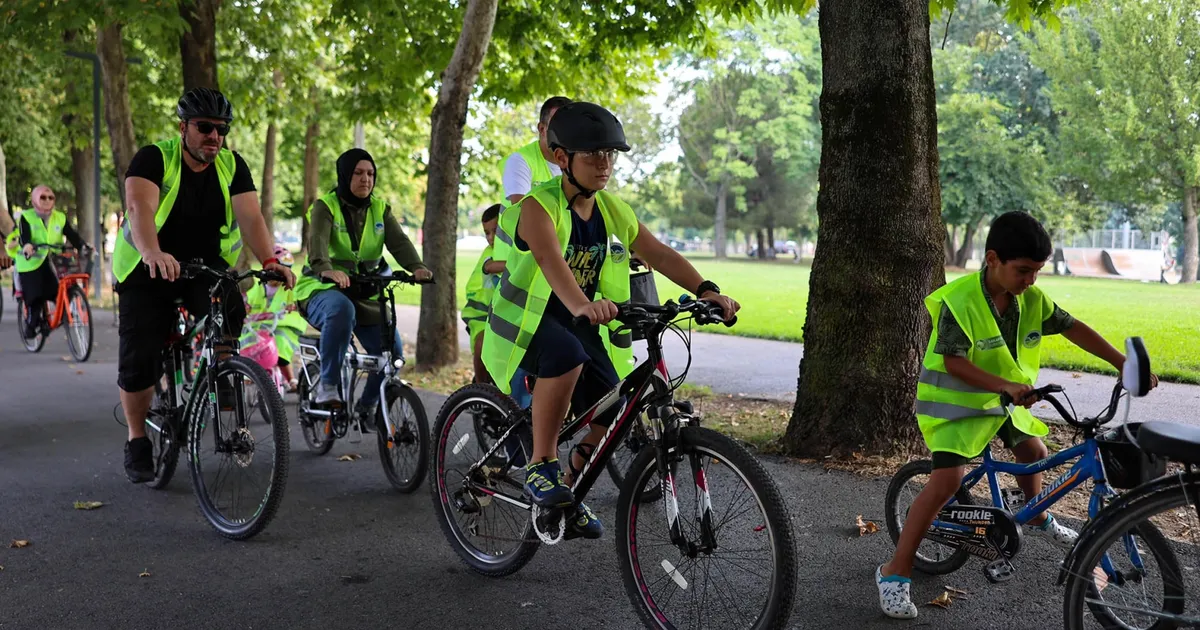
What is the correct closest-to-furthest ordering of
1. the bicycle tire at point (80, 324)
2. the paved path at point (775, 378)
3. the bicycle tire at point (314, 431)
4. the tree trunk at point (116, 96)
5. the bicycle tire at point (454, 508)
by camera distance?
1. the bicycle tire at point (454, 508)
2. the bicycle tire at point (314, 431)
3. the paved path at point (775, 378)
4. the bicycle tire at point (80, 324)
5. the tree trunk at point (116, 96)

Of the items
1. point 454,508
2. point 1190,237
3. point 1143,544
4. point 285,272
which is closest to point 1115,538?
point 1143,544

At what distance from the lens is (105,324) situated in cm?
1755

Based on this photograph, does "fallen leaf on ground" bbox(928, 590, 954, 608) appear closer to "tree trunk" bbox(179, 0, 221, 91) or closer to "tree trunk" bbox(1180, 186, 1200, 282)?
"tree trunk" bbox(1180, 186, 1200, 282)

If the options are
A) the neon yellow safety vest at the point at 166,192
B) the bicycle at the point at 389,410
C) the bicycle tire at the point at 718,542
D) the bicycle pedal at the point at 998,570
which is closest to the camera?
the bicycle tire at the point at 718,542

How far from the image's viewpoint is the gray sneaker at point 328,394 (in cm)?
661

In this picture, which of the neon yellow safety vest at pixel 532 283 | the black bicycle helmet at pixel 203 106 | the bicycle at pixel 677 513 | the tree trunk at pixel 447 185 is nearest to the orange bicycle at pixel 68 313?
the tree trunk at pixel 447 185

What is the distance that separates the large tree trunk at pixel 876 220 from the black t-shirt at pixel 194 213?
3.50m

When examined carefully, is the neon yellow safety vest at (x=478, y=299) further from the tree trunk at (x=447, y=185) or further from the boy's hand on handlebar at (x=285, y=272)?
the tree trunk at (x=447, y=185)

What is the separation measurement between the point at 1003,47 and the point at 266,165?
24635mm

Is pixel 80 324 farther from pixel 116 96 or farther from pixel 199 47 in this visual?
pixel 116 96

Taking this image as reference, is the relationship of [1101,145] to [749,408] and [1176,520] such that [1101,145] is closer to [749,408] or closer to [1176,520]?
[749,408]

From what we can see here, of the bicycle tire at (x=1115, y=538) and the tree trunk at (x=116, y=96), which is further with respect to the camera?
the tree trunk at (x=116, y=96)

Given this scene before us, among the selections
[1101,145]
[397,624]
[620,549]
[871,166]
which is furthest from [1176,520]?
[1101,145]

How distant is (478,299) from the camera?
6.90m
